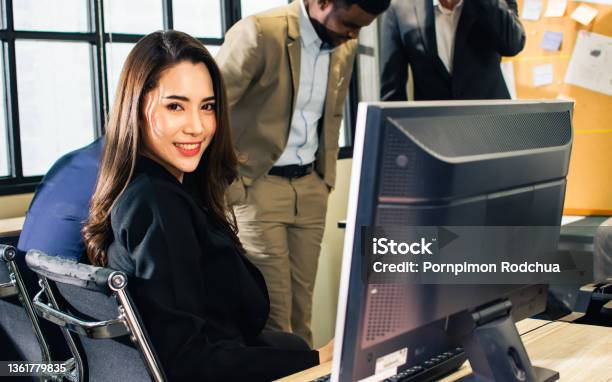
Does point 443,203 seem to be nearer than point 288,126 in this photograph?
Yes

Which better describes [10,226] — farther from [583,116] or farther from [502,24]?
[583,116]

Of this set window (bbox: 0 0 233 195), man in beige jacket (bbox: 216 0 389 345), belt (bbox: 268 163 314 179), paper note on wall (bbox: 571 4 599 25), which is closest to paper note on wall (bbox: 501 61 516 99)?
paper note on wall (bbox: 571 4 599 25)

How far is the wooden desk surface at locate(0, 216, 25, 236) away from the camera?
2205mm

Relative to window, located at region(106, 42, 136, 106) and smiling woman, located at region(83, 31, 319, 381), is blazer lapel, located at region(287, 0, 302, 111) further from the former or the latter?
smiling woman, located at region(83, 31, 319, 381)

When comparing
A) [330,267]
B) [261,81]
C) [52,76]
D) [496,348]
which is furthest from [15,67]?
[496,348]

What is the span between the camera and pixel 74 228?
5.45 ft

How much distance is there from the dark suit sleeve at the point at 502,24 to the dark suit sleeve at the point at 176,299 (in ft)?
6.21

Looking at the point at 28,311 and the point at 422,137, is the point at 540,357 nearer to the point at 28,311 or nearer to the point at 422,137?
the point at 422,137

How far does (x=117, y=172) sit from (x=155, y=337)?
0.37 meters

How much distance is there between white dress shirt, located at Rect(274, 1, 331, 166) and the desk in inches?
55.6

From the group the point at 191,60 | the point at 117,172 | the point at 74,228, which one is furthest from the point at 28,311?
the point at 191,60

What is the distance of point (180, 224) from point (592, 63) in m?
2.68

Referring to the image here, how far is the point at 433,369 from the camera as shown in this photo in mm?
1268

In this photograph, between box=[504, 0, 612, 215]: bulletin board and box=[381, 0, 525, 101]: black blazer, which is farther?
box=[504, 0, 612, 215]: bulletin board
